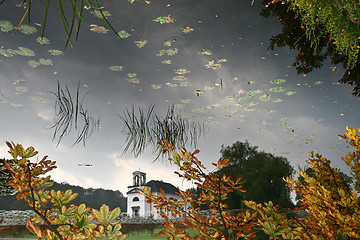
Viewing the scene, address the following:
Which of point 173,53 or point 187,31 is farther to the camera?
point 173,53

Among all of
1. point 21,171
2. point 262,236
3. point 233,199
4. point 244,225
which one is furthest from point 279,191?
point 21,171

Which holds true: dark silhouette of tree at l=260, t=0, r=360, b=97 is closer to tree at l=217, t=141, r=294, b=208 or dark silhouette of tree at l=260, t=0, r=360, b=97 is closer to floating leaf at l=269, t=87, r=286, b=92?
floating leaf at l=269, t=87, r=286, b=92

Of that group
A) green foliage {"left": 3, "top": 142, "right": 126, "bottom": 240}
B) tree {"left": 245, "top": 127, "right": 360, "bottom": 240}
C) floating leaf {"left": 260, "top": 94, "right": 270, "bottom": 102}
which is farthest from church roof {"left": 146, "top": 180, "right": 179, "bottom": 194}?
green foliage {"left": 3, "top": 142, "right": 126, "bottom": 240}

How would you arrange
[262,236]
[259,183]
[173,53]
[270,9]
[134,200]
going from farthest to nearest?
1. [134,200]
2. [259,183]
3. [262,236]
4. [173,53]
5. [270,9]

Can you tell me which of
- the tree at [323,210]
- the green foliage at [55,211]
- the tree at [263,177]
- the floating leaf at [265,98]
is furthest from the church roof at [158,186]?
the green foliage at [55,211]

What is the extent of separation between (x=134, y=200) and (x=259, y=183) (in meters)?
18.8

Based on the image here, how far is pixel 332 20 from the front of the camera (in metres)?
3.61

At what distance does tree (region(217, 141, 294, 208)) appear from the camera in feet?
32.1

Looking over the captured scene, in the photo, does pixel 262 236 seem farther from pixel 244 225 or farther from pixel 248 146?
pixel 244 225

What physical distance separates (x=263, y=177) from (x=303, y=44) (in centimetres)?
588

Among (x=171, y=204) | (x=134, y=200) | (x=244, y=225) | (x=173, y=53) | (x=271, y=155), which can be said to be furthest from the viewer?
(x=134, y=200)

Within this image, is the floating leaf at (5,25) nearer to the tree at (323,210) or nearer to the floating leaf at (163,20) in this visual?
the floating leaf at (163,20)

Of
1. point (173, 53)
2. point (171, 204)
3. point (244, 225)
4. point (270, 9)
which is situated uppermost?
point (270, 9)

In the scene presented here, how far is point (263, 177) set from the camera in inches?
392
